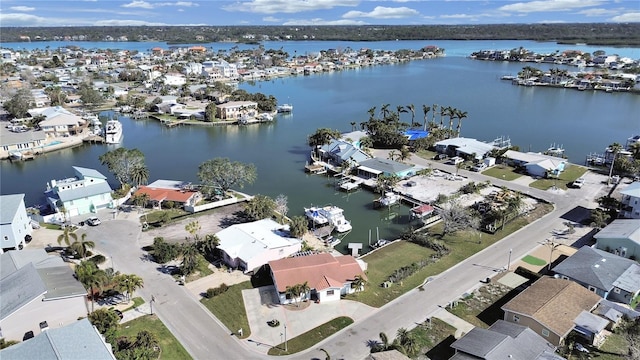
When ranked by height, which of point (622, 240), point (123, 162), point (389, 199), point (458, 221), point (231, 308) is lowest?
point (231, 308)


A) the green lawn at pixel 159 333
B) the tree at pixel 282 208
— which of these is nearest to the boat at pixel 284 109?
the tree at pixel 282 208

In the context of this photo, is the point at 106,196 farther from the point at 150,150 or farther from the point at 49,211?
the point at 150,150

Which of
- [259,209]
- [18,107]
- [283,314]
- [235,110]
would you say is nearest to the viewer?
[283,314]

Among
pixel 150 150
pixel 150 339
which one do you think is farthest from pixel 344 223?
pixel 150 150

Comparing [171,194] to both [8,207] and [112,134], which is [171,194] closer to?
[8,207]

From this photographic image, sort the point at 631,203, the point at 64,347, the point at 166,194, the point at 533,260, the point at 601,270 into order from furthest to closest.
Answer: the point at 166,194 → the point at 631,203 → the point at 533,260 → the point at 601,270 → the point at 64,347

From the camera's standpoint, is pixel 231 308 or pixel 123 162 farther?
pixel 123 162

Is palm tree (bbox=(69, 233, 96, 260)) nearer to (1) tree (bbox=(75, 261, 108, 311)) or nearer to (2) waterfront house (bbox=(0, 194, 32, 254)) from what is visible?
(2) waterfront house (bbox=(0, 194, 32, 254))

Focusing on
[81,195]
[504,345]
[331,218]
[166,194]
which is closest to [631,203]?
[504,345]
